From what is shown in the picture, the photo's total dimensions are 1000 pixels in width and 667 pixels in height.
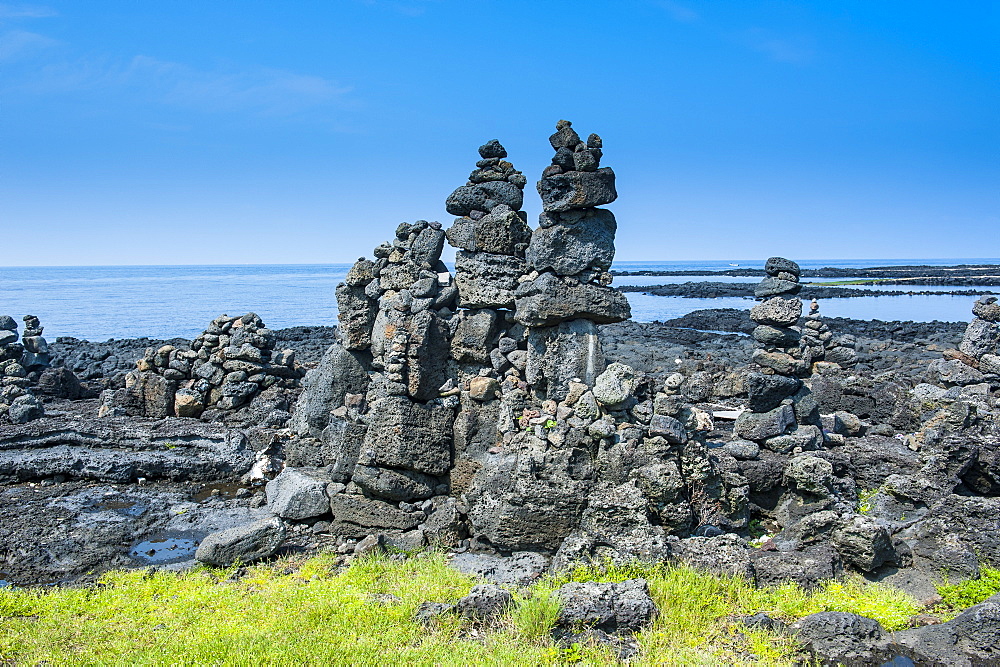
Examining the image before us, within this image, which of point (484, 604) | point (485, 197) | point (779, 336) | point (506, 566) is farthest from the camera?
point (779, 336)

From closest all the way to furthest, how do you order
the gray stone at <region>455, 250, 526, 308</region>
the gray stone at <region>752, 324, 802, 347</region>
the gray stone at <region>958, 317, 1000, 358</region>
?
the gray stone at <region>455, 250, 526, 308</region> < the gray stone at <region>752, 324, 802, 347</region> < the gray stone at <region>958, 317, 1000, 358</region>

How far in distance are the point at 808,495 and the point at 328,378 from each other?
28.8 ft

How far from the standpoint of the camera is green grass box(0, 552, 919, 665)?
7.20 m

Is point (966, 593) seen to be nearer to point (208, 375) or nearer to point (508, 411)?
point (508, 411)

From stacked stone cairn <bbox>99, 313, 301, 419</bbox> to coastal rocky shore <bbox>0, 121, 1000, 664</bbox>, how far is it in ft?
8.58

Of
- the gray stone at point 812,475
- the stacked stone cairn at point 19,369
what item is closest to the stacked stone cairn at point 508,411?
the gray stone at point 812,475

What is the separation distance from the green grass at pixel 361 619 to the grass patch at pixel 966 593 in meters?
0.38

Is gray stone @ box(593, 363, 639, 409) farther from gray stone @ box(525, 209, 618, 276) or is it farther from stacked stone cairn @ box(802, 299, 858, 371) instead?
stacked stone cairn @ box(802, 299, 858, 371)

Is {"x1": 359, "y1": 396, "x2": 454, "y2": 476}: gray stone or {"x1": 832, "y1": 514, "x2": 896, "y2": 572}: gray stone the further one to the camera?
{"x1": 359, "y1": 396, "x2": 454, "y2": 476}: gray stone

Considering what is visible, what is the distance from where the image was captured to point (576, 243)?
36.6ft

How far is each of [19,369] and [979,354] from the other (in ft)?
89.4

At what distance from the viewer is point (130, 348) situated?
119 feet

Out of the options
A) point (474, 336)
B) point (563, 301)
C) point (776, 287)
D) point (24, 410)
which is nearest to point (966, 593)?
point (563, 301)

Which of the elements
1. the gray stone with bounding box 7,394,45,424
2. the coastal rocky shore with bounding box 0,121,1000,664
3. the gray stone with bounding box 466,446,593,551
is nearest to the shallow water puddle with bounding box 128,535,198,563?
the coastal rocky shore with bounding box 0,121,1000,664
